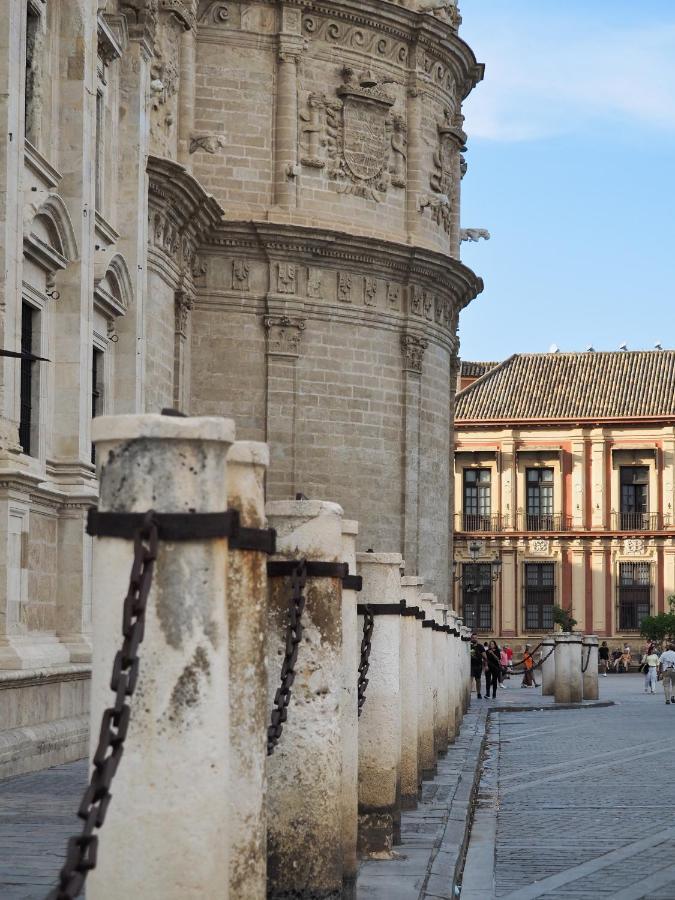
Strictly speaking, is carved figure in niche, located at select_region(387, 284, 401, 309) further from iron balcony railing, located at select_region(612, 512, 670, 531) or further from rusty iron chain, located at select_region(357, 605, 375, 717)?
iron balcony railing, located at select_region(612, 512, 670, 531)

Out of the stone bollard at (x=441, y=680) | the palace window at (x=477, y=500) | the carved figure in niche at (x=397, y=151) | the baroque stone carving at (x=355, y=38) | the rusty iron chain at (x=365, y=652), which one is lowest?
the stone bollard at (x=441, y=680)

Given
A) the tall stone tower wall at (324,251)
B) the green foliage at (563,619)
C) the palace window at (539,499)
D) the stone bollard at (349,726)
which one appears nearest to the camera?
the stone bollard at (349,726)

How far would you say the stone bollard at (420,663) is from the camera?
11836 mm

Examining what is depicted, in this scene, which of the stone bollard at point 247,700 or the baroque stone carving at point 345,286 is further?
the baroque stone carving at point 345,286

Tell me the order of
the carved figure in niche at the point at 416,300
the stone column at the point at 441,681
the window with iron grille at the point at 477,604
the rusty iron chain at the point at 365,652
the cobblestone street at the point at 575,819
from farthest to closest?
the window with iron grille at the point at 477,604
the carved figure in niche at the point at 416,300
the stone column at the point at 441,681
the rusty iron chain at the point at 365,652
the cobblestone street at the point at 575,819

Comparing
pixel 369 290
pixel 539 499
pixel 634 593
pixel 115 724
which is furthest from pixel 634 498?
pixel 115 724

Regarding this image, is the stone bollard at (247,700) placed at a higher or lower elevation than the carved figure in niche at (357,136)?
lower

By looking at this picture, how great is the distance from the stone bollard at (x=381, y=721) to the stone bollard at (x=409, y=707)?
4.39ft

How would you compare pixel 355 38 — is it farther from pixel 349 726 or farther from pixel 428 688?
pixel 349 726

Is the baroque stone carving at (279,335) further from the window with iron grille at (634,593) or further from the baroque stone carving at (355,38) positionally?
the window with iron grille at (634,593)

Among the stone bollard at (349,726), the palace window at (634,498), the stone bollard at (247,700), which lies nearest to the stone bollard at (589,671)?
the stone bollard at (349,726)

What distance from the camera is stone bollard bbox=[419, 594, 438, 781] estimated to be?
539 inches

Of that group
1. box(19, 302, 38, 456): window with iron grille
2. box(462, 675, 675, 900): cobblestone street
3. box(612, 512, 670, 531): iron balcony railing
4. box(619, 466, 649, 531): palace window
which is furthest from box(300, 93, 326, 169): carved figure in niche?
box(619, 466, 649, 531): palace window

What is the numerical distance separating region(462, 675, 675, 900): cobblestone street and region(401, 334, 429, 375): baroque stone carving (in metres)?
12.4
